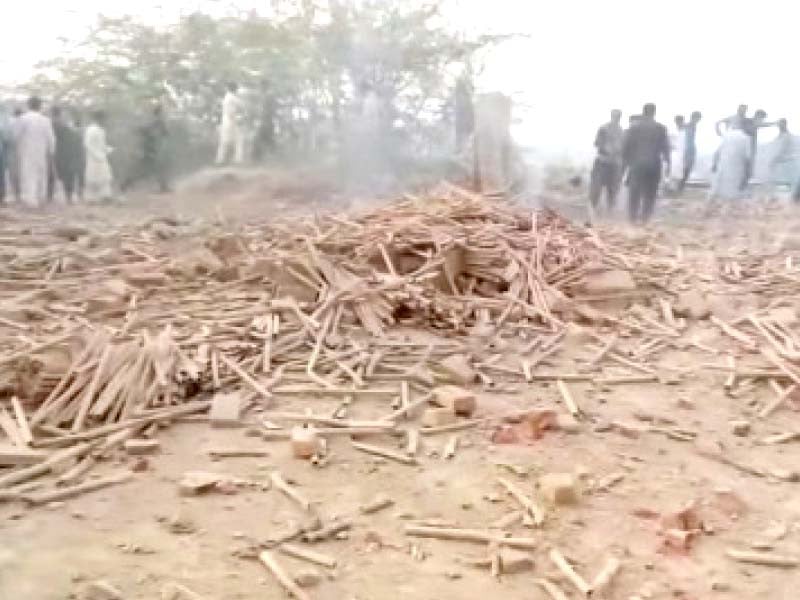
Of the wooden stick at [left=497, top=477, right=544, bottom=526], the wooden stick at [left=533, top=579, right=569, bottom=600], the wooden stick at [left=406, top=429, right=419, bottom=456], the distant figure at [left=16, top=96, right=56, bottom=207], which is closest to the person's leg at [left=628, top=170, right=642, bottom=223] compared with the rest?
the distant figure at [left=16, top=96, right=56, bottom=207]

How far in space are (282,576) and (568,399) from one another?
2.38 m

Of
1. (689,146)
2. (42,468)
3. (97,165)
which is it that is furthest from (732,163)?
(42,468)

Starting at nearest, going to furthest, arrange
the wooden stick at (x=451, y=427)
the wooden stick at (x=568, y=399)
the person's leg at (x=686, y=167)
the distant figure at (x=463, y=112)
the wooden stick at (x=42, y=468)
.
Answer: the wooden stick at (x=42, y=468), the wooden stick at (x=451, y=427), the wooden stick at (x=568, y=399), the person's leg at (x=686, y=167), the distant figure at (x=463, y=112)

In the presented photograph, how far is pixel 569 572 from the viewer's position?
3479 mm

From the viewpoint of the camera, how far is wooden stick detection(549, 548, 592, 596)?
3.38 metres

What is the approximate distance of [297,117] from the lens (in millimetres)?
18219

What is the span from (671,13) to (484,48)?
4.19 metres

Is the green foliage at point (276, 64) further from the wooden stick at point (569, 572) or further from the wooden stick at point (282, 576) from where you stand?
the wooden stick at point (569, 572)

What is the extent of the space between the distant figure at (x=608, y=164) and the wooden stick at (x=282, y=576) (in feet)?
37.4

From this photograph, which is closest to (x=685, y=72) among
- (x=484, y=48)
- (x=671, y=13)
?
(x=671, y=13)

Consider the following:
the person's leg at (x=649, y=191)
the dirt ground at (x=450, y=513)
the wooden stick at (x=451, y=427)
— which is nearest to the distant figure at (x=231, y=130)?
Answer: the person's leg at (x=649, y=191)

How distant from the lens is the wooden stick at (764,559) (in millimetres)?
3666

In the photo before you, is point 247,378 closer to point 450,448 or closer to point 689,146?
point 450,448

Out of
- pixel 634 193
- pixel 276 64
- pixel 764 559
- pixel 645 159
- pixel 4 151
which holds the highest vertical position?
pixel 276 64
